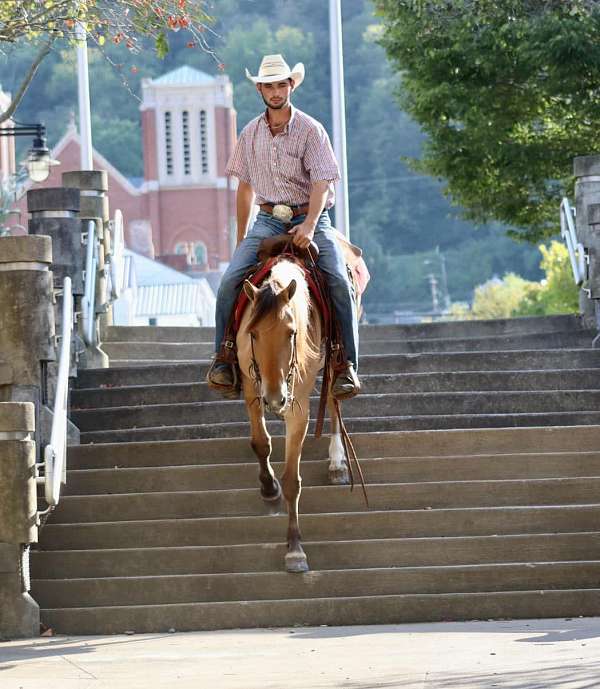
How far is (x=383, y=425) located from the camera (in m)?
12.9

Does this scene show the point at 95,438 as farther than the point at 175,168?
No

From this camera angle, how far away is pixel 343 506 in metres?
11.4

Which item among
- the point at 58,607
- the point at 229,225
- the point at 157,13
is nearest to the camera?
the point at 58,607

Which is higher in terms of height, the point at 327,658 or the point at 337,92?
the point at 337,92

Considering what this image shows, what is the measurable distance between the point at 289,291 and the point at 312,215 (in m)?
1.34

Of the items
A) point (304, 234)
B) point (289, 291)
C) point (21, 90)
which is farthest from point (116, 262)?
point (289, 291)

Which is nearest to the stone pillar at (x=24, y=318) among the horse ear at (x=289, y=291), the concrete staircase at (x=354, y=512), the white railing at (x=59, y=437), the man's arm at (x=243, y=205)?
the white railing at (x=59, y=437)

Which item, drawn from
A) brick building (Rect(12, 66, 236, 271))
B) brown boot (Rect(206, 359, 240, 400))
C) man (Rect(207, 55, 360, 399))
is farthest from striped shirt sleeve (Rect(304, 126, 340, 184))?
brick building (Rect(12, 66, 236, 271))

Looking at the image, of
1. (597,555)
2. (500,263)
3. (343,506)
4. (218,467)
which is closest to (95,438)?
(218,467)

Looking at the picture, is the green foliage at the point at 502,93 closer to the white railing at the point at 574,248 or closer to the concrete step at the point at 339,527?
the white railing at the point at 574,248

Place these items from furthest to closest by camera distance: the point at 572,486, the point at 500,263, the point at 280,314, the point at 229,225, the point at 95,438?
the point at 500,263 < the point at 229,225 < the point at 95,438 < the point at 572,486 < the point at 280,314

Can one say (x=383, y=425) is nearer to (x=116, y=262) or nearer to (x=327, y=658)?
(x=327, y=658)

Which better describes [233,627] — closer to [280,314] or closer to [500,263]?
[280,314]

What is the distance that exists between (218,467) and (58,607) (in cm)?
188
